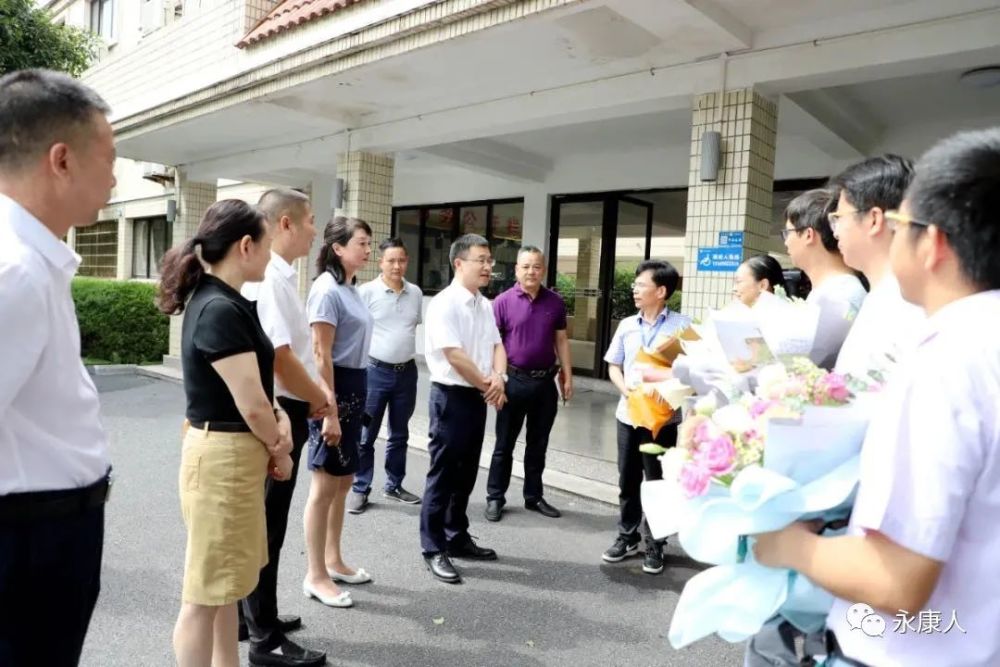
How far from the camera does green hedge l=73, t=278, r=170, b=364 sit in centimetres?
1134

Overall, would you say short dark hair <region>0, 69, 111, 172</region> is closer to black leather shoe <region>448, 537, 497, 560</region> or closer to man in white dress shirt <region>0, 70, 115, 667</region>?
man in white dress shirt <region>0, 70, 115, 667</region>

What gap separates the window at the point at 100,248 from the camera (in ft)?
58.1

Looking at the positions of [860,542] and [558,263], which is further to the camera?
[558,263]

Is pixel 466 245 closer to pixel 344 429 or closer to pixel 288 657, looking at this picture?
pixel 344 429

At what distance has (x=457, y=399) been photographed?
3688mm

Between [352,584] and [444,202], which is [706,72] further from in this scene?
[444,202]

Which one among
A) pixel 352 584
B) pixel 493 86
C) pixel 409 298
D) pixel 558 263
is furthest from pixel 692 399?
pixel 558 263

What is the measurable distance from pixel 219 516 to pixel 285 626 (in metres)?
1.04

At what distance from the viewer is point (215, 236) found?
2258 mm

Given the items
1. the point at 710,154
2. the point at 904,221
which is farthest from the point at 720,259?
the point at 904,221

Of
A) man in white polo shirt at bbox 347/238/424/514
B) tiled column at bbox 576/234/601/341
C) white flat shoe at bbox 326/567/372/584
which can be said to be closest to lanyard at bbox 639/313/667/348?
man in white polo shirt at bbox 347/238/424/514

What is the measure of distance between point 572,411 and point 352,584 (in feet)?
16.0

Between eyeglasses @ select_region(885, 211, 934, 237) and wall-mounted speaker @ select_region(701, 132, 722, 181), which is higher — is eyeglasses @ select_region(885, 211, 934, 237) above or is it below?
below

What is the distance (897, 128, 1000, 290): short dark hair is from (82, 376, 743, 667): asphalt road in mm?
2326
